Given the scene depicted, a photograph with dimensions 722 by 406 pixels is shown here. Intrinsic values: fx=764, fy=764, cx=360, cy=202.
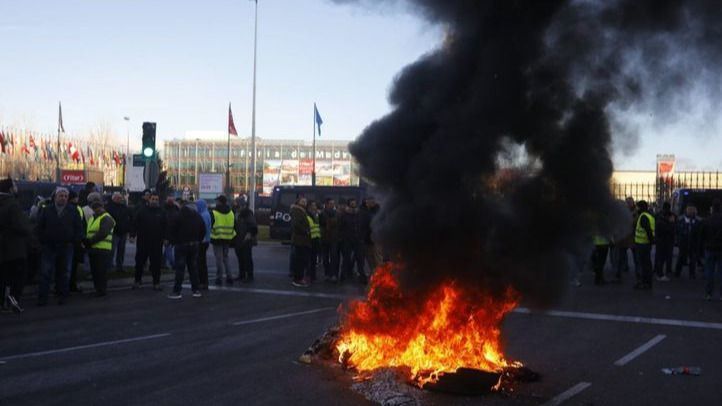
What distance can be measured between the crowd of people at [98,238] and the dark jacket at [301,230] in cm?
92

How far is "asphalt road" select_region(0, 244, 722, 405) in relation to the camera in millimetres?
6551

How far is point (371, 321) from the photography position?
285 inches

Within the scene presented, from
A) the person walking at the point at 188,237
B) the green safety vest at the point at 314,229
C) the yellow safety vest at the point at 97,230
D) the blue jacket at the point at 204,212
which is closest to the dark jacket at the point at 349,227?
the green safety vest at the point at 314,229

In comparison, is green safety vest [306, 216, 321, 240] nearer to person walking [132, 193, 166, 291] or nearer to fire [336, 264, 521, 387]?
person walking [132, 193, 166, 291]

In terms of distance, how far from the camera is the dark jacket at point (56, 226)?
12242 millimetres

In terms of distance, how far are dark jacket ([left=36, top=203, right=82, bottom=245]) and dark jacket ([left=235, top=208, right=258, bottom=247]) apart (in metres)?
4.03

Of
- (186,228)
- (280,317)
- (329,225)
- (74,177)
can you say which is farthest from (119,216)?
(74,177)

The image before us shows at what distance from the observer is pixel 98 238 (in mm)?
13148

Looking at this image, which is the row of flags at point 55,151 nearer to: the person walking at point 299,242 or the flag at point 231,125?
the flag at point 231,125

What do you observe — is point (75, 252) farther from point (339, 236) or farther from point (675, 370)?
point (675, 370)

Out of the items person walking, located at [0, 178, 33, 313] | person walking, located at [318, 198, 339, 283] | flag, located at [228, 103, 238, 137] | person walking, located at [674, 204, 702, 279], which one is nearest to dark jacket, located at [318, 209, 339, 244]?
person walking, located at [318, 198, 339, 283]

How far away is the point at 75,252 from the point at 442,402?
9.61 metres

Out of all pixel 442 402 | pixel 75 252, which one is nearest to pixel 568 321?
pixel 442 402

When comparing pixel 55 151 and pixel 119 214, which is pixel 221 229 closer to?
pixel 119 214
